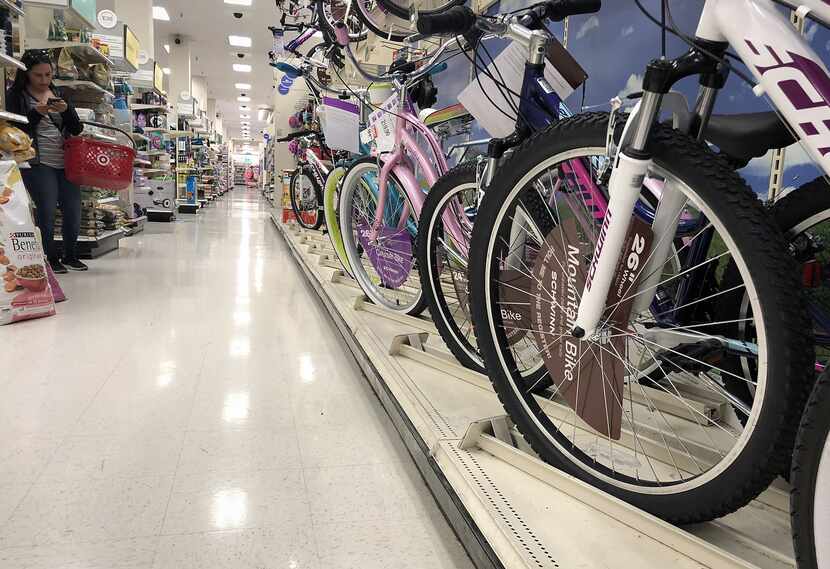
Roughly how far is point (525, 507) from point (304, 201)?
6.15 meters

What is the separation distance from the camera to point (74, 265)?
457cm

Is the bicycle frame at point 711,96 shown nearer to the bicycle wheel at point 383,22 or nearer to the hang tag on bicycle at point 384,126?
the bicycle wheel at point 383,22

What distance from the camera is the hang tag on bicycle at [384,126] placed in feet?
8.04

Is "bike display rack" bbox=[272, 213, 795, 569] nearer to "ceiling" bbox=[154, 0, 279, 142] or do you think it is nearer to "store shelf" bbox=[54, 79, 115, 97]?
"store shelf" bbox=[54, 79, 115, 97]

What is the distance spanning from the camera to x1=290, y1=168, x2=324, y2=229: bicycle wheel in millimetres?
6734

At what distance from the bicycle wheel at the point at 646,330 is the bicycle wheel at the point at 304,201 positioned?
5482mm

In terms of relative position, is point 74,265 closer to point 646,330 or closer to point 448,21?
point 448,21

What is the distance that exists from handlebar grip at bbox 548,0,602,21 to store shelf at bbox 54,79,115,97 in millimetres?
4827

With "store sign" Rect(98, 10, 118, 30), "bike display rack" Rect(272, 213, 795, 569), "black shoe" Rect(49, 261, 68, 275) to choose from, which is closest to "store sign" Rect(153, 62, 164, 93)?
"store sign" Rect(98, 10, 118, 30)

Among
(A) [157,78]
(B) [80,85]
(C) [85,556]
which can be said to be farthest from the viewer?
(A) [157,78]

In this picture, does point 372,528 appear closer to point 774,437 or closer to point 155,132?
point 774,437

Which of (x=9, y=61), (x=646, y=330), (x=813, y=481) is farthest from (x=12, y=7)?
(x=813, y=481)

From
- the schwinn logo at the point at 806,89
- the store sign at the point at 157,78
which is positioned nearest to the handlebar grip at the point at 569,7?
the schwinn logo at the point at 806,89

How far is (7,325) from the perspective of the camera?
288 cm
